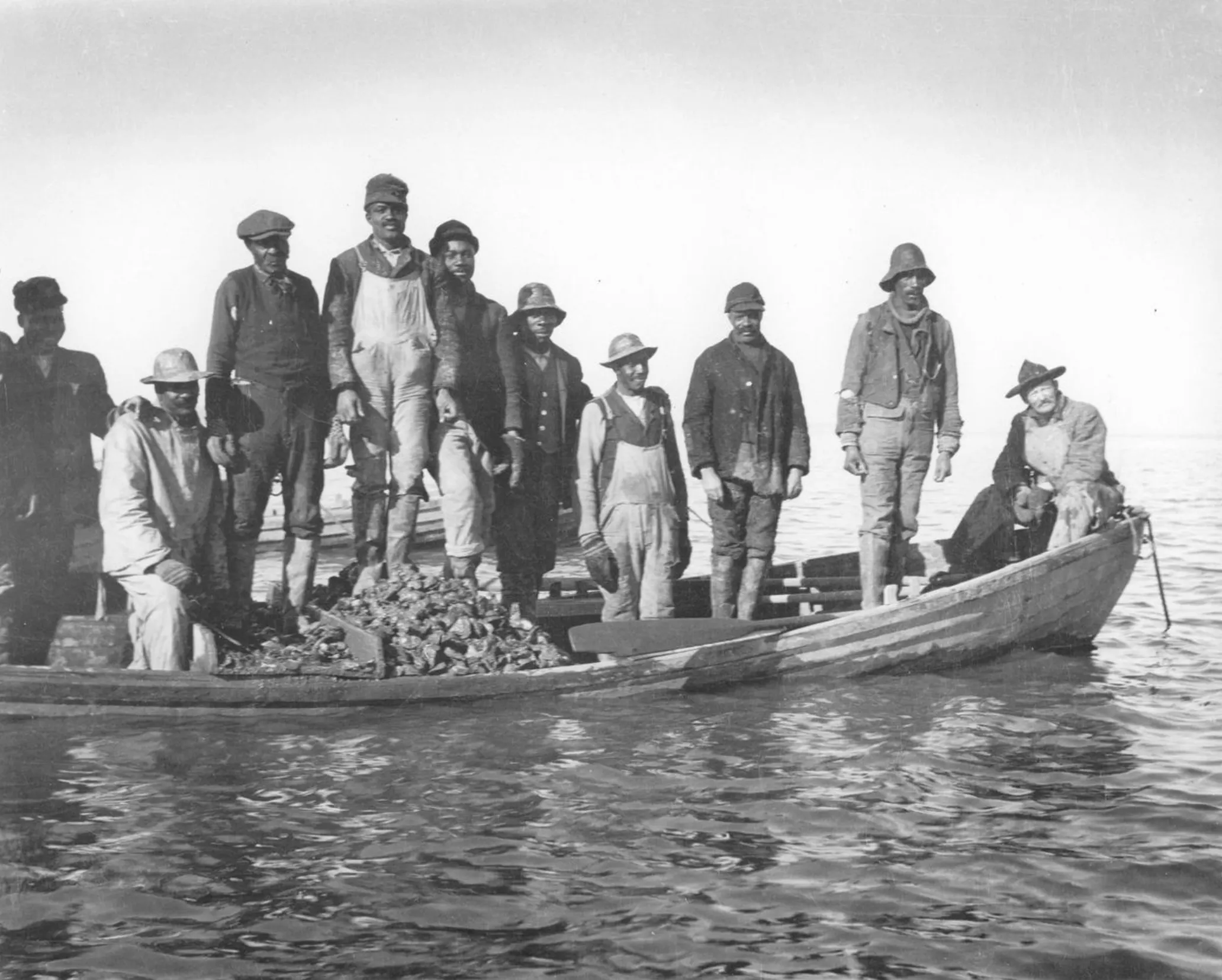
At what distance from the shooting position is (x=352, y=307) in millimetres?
7762

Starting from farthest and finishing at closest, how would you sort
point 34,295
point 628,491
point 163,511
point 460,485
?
point 628,491 < point 460,485 < point 34,295 < point 163,511

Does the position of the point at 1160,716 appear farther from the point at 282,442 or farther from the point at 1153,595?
the point at 1153,595

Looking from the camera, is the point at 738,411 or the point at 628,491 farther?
the point at 738,411

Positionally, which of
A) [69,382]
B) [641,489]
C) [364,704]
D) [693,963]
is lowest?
[693,963]

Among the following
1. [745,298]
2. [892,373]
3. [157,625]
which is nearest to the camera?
[157,625]

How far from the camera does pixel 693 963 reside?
418cm

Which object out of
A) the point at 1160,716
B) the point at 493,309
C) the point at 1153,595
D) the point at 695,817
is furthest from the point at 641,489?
the point at 1153,595

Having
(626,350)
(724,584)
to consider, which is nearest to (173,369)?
(626,350)

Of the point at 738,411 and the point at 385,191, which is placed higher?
the point at 385,191

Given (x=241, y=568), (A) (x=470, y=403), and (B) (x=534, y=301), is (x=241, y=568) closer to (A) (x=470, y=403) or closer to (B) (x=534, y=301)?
(A) (x=470, y=403)

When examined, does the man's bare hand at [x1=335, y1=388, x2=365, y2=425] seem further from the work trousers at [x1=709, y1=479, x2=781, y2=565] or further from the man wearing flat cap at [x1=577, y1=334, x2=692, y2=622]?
the work trousers at [x1=709, y1=479, x2=781, y2=565]

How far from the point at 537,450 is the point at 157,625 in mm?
2674

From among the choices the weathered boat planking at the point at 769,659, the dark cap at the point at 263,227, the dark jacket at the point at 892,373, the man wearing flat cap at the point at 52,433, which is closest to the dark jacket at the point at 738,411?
the dark jacket at the point at 892,373

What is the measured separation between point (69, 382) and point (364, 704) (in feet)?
9.12
